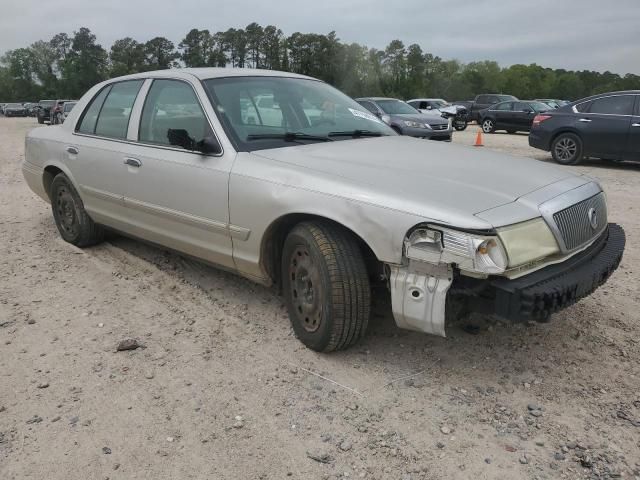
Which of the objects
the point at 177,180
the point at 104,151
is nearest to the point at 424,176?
the point at 177,180

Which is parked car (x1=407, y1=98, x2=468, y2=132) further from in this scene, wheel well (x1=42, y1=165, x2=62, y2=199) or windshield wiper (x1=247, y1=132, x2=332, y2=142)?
windshield wiper (x1=247, y1=132, x2=332, y2=142)

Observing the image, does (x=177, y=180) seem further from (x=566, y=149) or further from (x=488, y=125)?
(x=488, y=125)

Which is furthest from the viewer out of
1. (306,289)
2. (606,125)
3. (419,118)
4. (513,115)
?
(513,115)

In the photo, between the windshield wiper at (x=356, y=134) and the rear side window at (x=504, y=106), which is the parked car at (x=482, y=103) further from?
the windshield wiper at (x=356, y=134)

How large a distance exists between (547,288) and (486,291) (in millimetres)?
270

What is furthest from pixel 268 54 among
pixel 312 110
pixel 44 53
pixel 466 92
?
pixel 312 110

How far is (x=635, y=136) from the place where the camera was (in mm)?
10039

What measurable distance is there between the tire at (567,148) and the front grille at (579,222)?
846cm

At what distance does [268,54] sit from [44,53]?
40.7 meters

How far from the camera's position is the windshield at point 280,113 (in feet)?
11.6

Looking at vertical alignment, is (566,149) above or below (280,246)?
above

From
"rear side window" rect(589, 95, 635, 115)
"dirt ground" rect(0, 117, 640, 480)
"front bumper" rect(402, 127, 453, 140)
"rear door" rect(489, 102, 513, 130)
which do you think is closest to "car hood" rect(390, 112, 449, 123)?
"front bumper" rect(402, 127, 453, 140)

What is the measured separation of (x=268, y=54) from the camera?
276ft

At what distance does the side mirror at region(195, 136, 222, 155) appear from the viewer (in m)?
3.45
